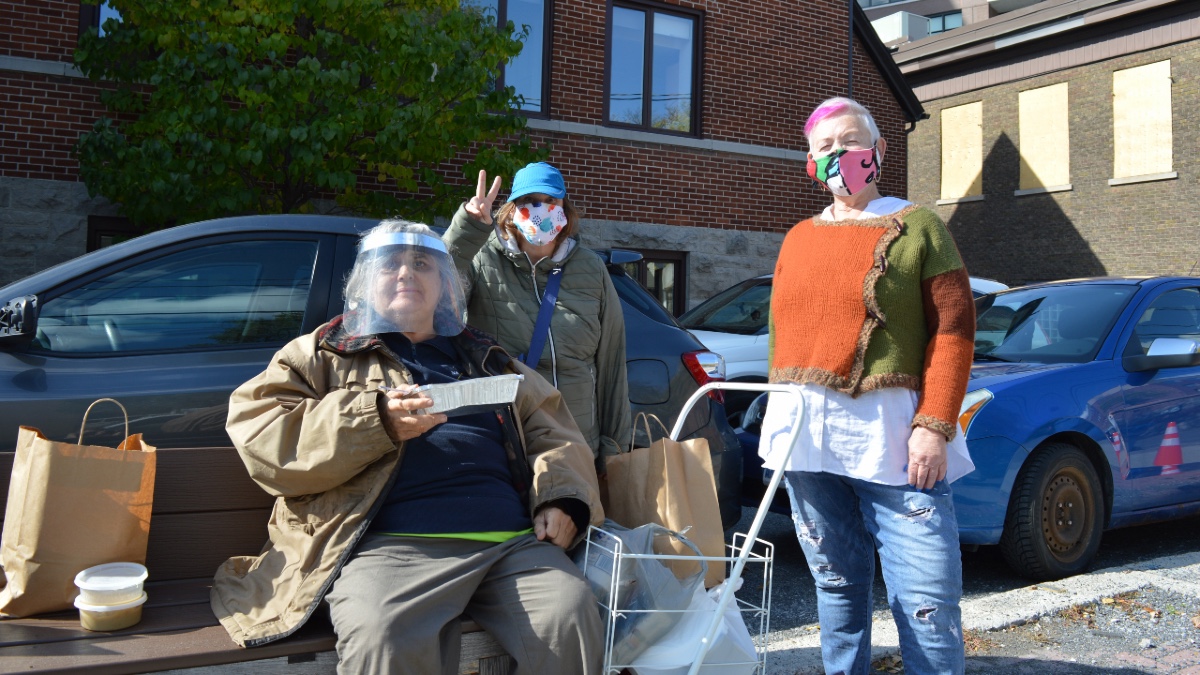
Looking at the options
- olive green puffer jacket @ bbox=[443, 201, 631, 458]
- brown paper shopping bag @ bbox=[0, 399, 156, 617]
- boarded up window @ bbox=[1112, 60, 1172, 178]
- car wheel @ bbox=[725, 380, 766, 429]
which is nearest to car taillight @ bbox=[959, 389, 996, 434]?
car wheel @ bbox=[725, 380, 766, 429]

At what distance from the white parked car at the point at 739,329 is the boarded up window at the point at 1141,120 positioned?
1300 cm

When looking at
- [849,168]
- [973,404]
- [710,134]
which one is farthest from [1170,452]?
[710,134]

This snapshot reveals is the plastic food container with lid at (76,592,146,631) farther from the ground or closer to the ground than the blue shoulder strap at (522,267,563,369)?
closer to the ground

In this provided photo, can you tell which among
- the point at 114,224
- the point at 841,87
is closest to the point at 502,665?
the point at 114,224

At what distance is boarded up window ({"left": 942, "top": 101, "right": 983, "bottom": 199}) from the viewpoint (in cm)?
2383

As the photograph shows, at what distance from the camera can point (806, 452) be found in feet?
9.73

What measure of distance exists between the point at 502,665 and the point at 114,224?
843 cm

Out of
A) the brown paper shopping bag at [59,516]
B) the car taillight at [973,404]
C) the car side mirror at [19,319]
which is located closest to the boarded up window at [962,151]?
the car taillight at [973,404]

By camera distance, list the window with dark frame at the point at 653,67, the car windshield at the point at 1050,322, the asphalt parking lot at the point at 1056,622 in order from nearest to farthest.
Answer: the asphalt parking lot at the point at 1056,622, the car windshield at the point at 1050,322, the window with dark frame at the point at 653,67

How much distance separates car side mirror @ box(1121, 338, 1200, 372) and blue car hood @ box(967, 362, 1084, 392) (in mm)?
414

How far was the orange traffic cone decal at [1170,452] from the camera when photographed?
5.72m

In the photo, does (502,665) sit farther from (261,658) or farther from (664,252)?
(664,252)

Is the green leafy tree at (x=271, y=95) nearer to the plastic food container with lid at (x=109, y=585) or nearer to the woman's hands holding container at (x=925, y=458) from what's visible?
the plastic food container with lid at (x=109, y=585)

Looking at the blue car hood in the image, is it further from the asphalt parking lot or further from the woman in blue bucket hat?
the woman in blue bucket hat
